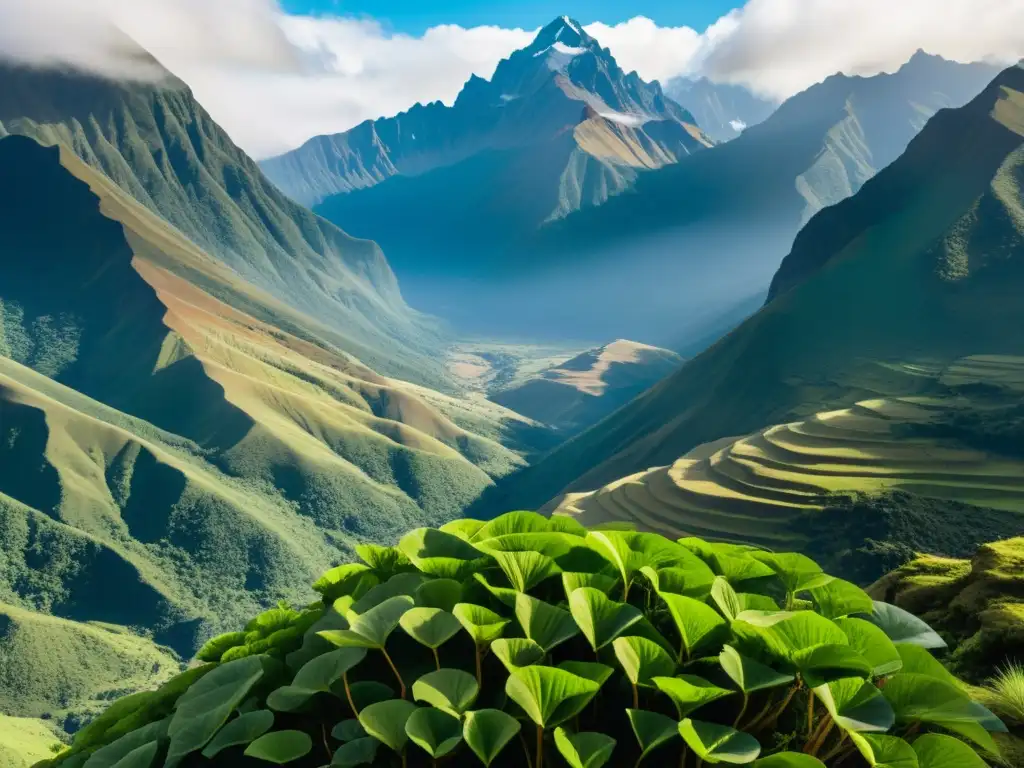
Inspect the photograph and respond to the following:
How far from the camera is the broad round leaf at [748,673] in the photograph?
4.25m

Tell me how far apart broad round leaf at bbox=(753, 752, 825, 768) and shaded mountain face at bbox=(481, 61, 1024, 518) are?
91936 mm

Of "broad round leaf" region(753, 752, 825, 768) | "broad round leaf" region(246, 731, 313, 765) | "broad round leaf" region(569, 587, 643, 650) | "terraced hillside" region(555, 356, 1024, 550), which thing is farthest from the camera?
"terraced hillside" region(555, 356, 1024, 550)

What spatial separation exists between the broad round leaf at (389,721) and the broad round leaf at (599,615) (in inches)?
48.9

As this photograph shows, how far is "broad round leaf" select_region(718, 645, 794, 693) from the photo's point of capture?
425 centimetres

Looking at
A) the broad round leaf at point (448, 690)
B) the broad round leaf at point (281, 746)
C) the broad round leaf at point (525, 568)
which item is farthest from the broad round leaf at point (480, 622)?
Result: the broad round leaf at point (281, 746)

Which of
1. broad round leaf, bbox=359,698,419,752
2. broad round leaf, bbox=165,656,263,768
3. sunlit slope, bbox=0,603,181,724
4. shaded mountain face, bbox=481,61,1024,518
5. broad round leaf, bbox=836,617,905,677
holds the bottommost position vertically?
sunlit slope, bbox=0,603,181,724

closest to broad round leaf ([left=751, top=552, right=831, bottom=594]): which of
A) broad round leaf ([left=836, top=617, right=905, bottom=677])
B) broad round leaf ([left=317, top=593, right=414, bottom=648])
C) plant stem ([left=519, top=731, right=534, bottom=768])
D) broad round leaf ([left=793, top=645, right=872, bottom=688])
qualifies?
broad round leaf ([left=836, top=617, right=905, bottom=677])

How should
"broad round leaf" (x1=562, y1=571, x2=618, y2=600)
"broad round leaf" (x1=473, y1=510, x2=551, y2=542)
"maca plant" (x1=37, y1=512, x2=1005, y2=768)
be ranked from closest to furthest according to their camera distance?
"maca plant" (x1=37, y1=512, x2=1005, y2=768)
"broad round leaf" (x1=562, y1=571, x2=618, y2=600)
"broad round leaf" (x1=473, y1=510, x2=551, y2=542)

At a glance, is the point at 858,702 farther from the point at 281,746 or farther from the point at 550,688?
the point at 281,746

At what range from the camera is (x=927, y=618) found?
834 centimetres

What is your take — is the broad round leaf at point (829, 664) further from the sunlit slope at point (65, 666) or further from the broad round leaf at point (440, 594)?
the sunlit slope at point (65, 666)

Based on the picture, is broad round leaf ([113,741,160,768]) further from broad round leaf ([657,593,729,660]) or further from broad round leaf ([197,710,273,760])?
broad round leaf ([657,593,729,660])

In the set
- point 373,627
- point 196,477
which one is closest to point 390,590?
point 373,627

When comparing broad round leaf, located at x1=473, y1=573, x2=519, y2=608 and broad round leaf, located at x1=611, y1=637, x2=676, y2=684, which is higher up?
broad round leaf, located at x1=473, y1=573, x2=519, y2=608
